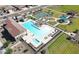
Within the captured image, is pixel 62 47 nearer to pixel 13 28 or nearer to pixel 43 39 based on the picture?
pixel 43 39

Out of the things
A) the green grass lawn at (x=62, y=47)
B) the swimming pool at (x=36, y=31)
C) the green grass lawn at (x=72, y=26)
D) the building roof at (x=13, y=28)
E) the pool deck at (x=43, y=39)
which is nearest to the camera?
the green grass lawn at (x=62, y=47)

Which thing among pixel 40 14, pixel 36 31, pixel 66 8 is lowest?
pixel 36 31

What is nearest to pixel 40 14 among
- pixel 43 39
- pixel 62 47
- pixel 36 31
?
pixel 36 31

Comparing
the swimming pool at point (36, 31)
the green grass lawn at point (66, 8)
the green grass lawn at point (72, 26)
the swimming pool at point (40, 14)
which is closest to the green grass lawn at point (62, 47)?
the swimming pool at point (36, 31)

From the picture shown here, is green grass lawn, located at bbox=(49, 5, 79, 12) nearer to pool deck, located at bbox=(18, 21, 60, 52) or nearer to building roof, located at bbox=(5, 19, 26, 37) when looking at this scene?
pool deck, located at bbox=(18, 21, 60, 52)

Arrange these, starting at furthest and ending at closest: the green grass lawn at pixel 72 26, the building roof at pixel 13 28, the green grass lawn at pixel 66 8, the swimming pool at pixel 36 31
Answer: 1. the green grass lawn at pixel 66 8
2. the green grass lawn at pixel 72 26
3. the building roof at pixel 13 28
4. the swimming pool at pixel 36 31

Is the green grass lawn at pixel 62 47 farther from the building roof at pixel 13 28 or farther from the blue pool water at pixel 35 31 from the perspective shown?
the building roof at pixel 13 28
